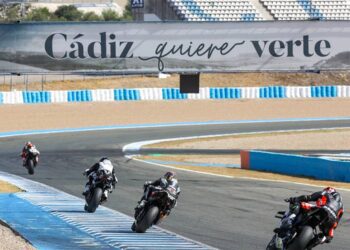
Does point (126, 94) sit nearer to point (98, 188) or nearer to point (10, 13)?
point (10, 13)

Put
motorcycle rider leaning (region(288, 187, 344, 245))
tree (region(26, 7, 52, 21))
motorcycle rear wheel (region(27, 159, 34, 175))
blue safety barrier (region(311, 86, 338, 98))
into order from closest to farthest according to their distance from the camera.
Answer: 1. motorcycle rider leaning (region(288, 187, 344, 245))
2. motorcycle rear wheel (region(27, 159, 34, 175))
3. blue safety barrier (region(311, 86, 338, 98))
4. tree (region(26, 7, 52, 21))

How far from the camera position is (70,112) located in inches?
1844

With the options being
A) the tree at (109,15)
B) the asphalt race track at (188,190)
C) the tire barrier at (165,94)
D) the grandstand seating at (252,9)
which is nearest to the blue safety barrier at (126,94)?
the tire barrier at (165,94)

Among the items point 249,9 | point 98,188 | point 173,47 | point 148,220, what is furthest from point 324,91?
point 148,220

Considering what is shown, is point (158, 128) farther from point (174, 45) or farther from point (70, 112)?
point (174, 45)

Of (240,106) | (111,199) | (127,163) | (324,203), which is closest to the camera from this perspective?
(324,203)

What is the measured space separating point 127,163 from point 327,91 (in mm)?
25082

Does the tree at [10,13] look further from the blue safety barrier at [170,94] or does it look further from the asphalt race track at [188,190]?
the asphalt race track at [188,190]

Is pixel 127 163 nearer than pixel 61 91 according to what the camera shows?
Yes

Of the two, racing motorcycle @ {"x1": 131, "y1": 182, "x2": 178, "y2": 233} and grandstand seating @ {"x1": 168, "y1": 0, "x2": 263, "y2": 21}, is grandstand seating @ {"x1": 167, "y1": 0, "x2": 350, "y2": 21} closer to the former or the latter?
grandstand seating @ {"x1": 168, "y1": 0, "x2": 263, "y2": 21}

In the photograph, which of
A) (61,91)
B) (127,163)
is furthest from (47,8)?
(127,163)

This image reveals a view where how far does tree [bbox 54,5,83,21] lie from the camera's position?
83500mm

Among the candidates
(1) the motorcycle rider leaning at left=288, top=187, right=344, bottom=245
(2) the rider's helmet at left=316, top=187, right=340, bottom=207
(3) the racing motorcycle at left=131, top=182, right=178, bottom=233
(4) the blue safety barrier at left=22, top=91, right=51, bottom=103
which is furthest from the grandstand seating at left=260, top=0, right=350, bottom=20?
(1) the motorcycle rider leaning at left=288, top=187, right=344, bottom=245

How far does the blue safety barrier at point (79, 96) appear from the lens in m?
48.5
